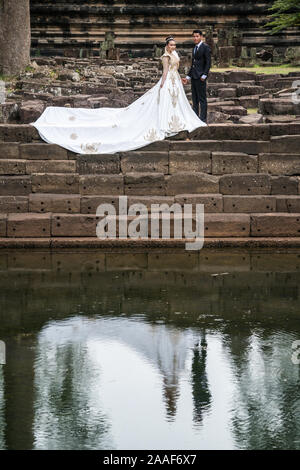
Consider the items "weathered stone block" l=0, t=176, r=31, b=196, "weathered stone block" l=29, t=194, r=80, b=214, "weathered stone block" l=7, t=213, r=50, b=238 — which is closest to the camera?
"weathered stone block" l=7, t=213, r=50, b=238

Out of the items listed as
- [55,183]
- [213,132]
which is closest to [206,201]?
[213,132]

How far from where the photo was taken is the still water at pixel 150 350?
7426 millimetres

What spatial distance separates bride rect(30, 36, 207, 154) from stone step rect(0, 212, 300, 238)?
5.98 feet

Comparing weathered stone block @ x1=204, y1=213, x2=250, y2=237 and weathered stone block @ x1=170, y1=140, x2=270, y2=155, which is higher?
weathered stone block @ x1=170, y1=140, x2=270, y2=155

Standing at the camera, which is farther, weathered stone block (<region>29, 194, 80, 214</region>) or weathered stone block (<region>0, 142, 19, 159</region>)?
weathered stone block (<region>0, 142, 19, 159</region>)

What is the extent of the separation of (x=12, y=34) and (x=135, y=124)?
941cm

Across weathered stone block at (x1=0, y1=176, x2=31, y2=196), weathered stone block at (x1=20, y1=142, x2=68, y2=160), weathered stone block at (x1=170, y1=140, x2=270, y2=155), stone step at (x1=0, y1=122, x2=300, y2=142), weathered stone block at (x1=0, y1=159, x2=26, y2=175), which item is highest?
stone step at (x1=0, y1=122, x2=300, y2=142)

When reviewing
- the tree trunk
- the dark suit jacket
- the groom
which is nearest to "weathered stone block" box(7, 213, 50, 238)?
the groom

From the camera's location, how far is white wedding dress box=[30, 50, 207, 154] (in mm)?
16422

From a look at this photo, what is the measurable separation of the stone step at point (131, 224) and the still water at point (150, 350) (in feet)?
2.45

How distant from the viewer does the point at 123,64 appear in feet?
100

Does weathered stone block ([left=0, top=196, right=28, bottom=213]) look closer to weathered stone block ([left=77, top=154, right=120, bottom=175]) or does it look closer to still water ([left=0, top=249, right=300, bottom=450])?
weathered stone block ([left=77, top=154, right=120, bottom=175])

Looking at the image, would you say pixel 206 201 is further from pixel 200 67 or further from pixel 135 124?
pixel 200 67

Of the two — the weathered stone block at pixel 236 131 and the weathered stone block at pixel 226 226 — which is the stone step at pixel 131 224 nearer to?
the weathered stone block at pixel 226 226
